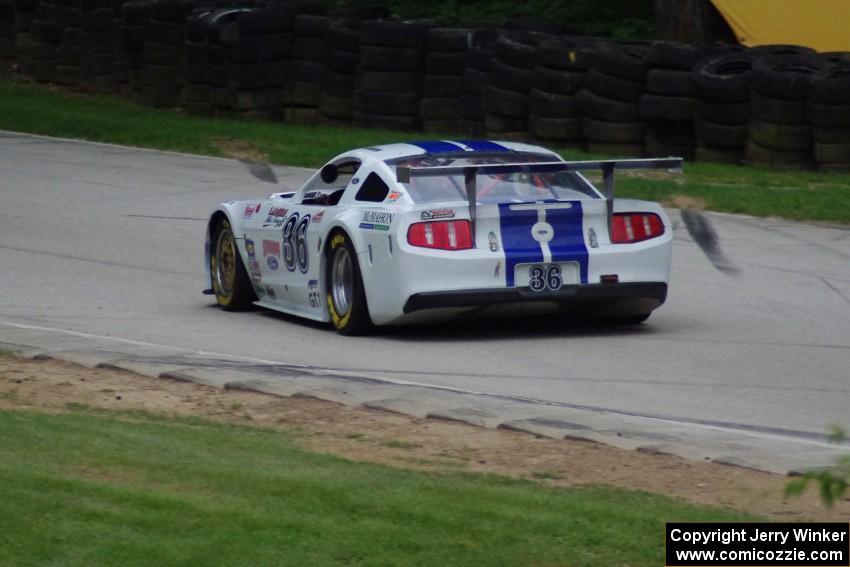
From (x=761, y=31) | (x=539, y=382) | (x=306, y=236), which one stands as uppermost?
(x=761, y=31)

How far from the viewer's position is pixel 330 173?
37.1 feet

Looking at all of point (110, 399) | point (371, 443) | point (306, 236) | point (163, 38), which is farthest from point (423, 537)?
point (163, 38)

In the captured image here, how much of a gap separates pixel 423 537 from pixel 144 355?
4609 mm

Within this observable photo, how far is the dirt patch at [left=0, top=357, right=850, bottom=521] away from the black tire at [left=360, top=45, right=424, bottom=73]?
13.9 m

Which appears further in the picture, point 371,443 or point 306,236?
point 306,236

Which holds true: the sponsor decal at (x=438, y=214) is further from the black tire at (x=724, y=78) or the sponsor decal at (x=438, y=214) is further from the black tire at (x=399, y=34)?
the black tire at (x=399, y=34)

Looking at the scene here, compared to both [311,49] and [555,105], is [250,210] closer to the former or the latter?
[555,105]

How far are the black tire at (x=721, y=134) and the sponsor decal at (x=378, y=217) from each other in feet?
32.0

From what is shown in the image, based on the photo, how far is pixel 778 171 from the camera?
720 inches

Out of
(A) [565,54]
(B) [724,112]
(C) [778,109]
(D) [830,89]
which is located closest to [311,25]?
(A) [565,54]

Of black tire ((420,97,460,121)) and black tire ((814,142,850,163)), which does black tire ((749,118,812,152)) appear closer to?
Answer: black tire ((814,142,850,163))

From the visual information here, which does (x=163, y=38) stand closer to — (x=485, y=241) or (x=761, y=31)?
(x=761, y=31)

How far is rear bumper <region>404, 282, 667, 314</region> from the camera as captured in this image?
9.76 metres

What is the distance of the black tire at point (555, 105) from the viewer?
2006 centimetres
